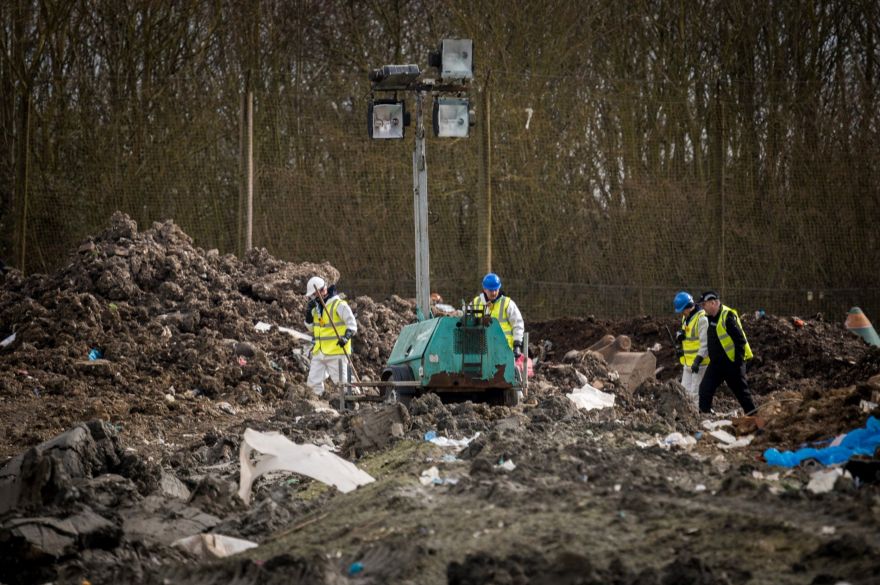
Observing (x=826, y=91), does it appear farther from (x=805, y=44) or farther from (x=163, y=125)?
(x=163, y=125)

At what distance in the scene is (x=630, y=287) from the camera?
746 inches

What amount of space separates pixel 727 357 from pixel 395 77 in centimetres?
480

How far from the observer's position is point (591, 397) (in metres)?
14.9

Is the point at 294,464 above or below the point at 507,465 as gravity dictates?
below

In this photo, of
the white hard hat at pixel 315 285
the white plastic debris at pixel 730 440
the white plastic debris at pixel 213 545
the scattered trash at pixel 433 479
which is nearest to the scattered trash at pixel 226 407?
the white hard hat at pixel 315 285

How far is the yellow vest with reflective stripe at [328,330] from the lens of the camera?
48.8 feet

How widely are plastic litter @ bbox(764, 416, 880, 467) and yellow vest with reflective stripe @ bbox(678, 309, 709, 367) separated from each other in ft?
22.1

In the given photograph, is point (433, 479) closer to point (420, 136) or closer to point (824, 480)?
point (824, 480)

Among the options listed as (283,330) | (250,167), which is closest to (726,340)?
(283,330)

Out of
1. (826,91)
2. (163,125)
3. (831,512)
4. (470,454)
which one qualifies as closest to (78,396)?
(163,125)

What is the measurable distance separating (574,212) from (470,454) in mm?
11559

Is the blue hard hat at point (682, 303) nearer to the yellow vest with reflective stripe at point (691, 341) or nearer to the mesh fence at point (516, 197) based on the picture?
the yellow vest with reflective stripe at point (691, 341)

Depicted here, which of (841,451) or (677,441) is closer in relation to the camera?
(841,451)

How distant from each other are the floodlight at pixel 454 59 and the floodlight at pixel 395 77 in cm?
27
